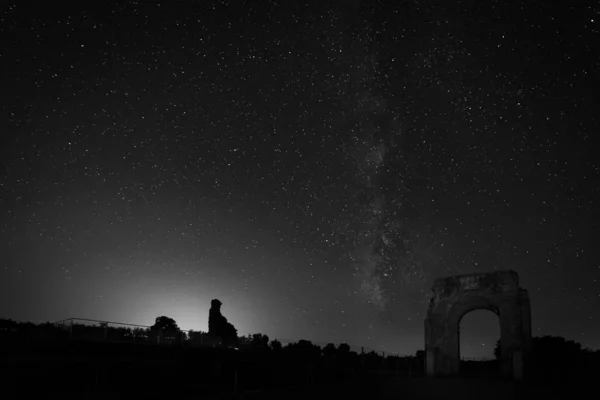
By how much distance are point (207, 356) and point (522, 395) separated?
14.5m

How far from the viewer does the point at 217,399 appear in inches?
539

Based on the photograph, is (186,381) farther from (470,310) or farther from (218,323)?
(218,323)

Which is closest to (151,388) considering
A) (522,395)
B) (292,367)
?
(292,367)

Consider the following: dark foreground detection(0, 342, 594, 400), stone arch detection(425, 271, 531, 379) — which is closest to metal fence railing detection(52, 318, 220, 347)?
dark foreground detection(0, 342, 594, 400)

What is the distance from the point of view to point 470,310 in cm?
2820

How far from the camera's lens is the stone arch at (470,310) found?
83.1 ft

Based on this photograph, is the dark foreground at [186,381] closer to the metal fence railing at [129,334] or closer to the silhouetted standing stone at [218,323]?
the metal fence railing at [129,334]

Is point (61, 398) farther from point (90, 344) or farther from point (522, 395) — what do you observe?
point (522, 395)

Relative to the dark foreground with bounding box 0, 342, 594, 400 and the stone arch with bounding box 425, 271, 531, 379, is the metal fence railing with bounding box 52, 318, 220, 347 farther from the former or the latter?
the stone arch with bounding box 425, 271, 531, 379

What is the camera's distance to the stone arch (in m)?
25.3

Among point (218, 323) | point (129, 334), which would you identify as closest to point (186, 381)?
point (129, 334)

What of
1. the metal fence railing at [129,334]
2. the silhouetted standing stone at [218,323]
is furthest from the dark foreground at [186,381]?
the silhouetted standing stone at [218,323]

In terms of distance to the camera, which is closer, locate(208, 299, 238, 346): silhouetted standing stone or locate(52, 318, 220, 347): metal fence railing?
locate(52, 318, 220, 347): metal fence railing

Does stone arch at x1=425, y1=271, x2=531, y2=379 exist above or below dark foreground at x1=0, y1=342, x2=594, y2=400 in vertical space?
above
